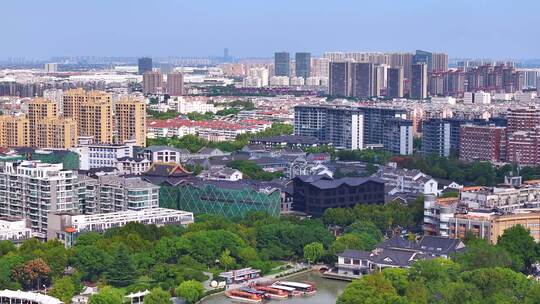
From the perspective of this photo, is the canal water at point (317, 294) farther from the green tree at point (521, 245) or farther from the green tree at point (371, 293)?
the green tree at point (521, 245)

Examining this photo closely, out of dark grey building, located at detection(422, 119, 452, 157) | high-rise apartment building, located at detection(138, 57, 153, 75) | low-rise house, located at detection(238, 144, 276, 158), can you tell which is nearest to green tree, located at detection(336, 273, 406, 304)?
low-rise house, located at detection(238, 144, 276, 158)

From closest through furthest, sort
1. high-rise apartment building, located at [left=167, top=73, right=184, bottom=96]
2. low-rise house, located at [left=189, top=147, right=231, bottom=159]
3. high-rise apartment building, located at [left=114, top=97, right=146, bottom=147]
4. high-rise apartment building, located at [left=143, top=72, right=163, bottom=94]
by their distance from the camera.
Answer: low-rise house, located at [left=189, top=147, right=231, bottom=159], high-rise apartment building, located at [left=114, top=97, right=146, bottom=147], high-rise apartment building, located at [left=143, top=72, right=163, bottom=94], high-rise apartment building, located at [left=167, top=73, right=184, bottom=96]

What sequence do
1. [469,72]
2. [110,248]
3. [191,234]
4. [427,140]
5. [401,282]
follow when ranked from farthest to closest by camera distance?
[469,72] → [427,140] → [191,234] → [110,248] → [401,282]

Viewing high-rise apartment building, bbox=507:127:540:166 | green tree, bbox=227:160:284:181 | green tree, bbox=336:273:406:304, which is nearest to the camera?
green tree, bbox=336:273:406:304

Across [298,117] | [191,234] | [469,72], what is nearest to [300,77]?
[469,72]

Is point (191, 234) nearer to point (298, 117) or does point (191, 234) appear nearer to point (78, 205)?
point (78, 205)

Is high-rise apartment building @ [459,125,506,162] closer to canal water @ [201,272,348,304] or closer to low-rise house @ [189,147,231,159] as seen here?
low-rise house @ [189,147,231,159]
